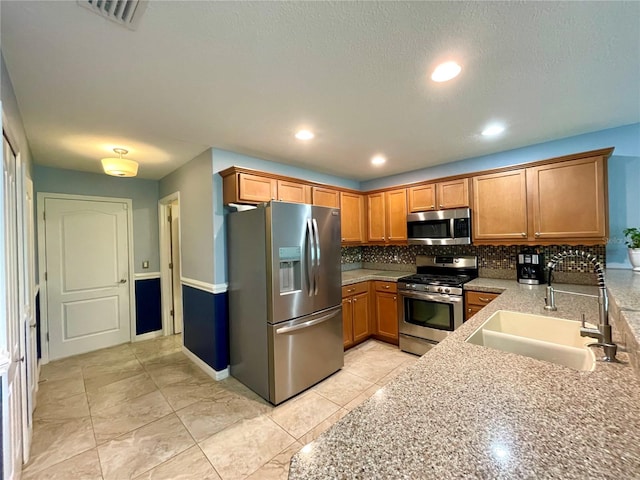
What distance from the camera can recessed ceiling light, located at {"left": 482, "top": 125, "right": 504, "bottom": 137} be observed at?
2466mm

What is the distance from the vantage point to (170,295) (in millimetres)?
4207

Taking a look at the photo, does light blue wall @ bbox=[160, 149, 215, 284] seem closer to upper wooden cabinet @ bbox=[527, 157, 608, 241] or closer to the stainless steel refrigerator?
the stainless steel refrigerator

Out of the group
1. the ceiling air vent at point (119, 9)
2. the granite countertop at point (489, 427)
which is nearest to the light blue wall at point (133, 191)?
the ceiling air vent at point (119, 9)

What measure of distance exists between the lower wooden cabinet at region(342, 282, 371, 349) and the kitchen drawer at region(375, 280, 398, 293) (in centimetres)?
15

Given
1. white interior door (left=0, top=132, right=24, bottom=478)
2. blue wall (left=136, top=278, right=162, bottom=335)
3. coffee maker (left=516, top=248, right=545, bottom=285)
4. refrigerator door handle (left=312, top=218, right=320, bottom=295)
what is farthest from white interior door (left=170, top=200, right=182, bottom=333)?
coffee maker (left=516, top=248, right=545, bottom=285)

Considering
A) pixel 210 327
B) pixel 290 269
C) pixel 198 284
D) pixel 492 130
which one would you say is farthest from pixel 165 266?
pixel 492 130

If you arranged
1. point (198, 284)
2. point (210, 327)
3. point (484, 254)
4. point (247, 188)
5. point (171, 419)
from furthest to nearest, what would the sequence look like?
point (484, 254), point (198, 284), point (210, 327), point (247, 188), point (171, 419)

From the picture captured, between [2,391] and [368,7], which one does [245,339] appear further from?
[368,7]

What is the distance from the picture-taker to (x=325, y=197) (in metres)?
3.69

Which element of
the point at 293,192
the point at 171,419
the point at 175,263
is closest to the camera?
the point at 171,419

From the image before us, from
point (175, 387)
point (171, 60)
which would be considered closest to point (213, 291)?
point (175, 387)

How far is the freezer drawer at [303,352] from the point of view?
7.80 feet

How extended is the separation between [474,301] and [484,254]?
82 cm

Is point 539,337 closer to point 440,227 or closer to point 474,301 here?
point 474,301
